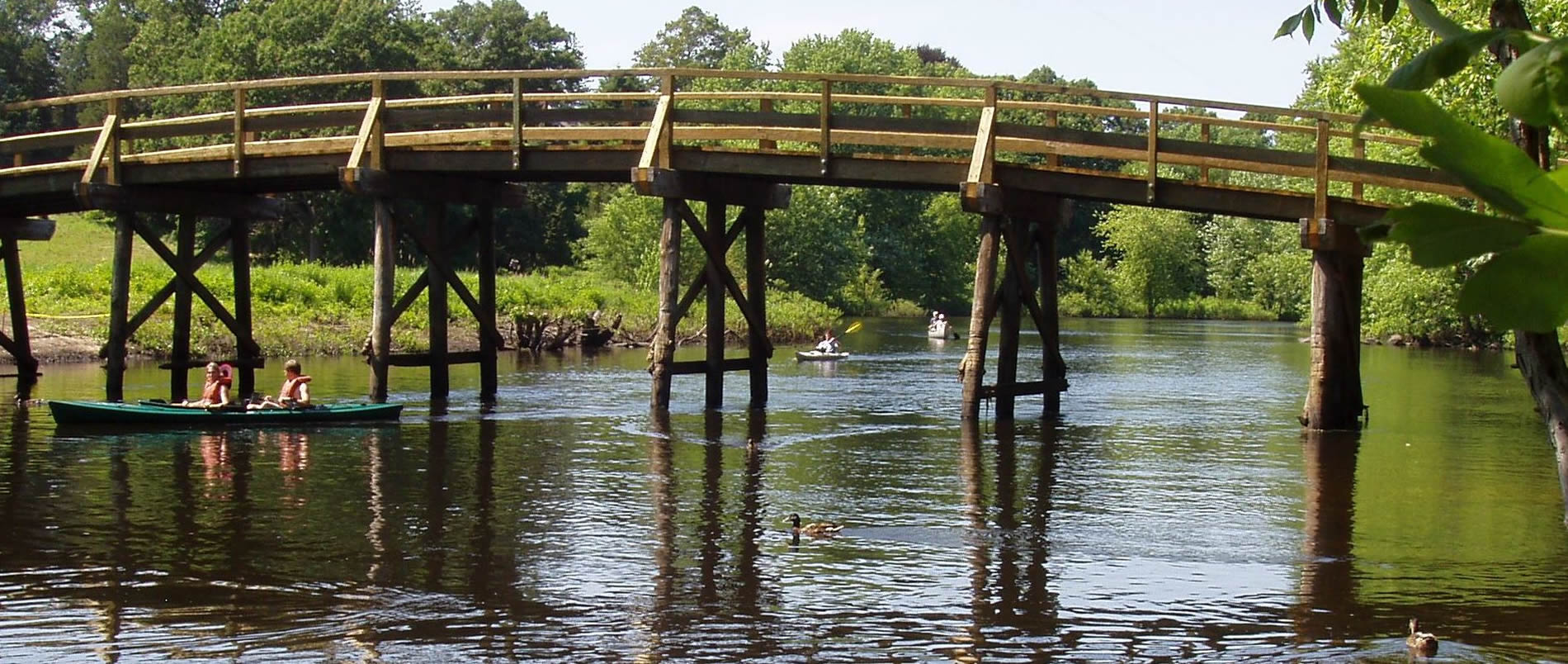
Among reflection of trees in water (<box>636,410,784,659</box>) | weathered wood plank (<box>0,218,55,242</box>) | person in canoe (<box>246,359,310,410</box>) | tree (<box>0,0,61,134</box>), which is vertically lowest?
reflection of trees in water (<box>636,410,784,659</box>)

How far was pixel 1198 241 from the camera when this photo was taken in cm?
9388

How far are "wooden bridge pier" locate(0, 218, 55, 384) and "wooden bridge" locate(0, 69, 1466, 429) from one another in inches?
2.5

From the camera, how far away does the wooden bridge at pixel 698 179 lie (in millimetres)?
21797

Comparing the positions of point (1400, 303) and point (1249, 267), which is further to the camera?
point (1249, 267)

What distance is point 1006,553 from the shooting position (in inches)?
555

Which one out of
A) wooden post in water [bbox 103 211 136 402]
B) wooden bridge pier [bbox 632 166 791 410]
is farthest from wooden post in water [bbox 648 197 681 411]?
wooden post in water [bbox 103 211 136 402]

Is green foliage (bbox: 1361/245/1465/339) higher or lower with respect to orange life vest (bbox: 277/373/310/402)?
higher

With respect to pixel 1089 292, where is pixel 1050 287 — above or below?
below

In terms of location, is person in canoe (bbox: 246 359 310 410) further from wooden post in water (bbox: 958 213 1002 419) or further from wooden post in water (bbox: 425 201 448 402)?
wooden post in water (bbox: 958 213 1002 419)

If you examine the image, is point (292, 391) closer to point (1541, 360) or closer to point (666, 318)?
point (666, 318)

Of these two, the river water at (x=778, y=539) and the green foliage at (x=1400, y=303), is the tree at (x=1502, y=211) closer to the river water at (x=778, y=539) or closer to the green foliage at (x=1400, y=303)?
the river water at (x=778, y=539)

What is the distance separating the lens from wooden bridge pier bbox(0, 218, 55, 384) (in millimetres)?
29422

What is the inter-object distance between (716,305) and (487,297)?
4.30m

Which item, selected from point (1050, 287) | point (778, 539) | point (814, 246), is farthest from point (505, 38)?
point (778, 539)
